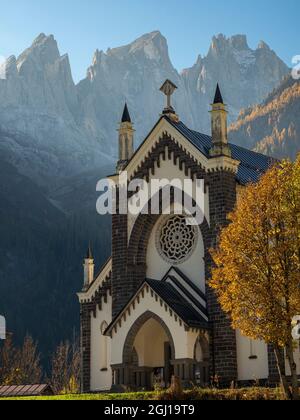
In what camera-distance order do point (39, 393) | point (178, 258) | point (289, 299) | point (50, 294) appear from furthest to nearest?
1. point (50, 294)
2. point (178, 258)
3. point (39, 393)
4. point (289, 299)

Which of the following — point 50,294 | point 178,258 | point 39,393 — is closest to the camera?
point 39,393

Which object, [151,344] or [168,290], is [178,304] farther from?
[151,344]

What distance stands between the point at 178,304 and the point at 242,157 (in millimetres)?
14084

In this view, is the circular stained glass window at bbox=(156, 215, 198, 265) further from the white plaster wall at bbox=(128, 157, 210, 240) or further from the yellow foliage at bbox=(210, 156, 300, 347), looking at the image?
the yellow foliage at bbox=(210, 156, 300, 347)

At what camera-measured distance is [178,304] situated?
149 feet

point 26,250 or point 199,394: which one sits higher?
point 26,250

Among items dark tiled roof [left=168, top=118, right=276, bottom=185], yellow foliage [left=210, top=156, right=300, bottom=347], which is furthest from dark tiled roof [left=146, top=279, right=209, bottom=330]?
yellow foliage [left=210, top=156, right=300, bottom=347]

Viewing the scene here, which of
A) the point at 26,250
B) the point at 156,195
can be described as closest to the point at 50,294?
the point at 26,250

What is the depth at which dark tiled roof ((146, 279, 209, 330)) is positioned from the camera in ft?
145
